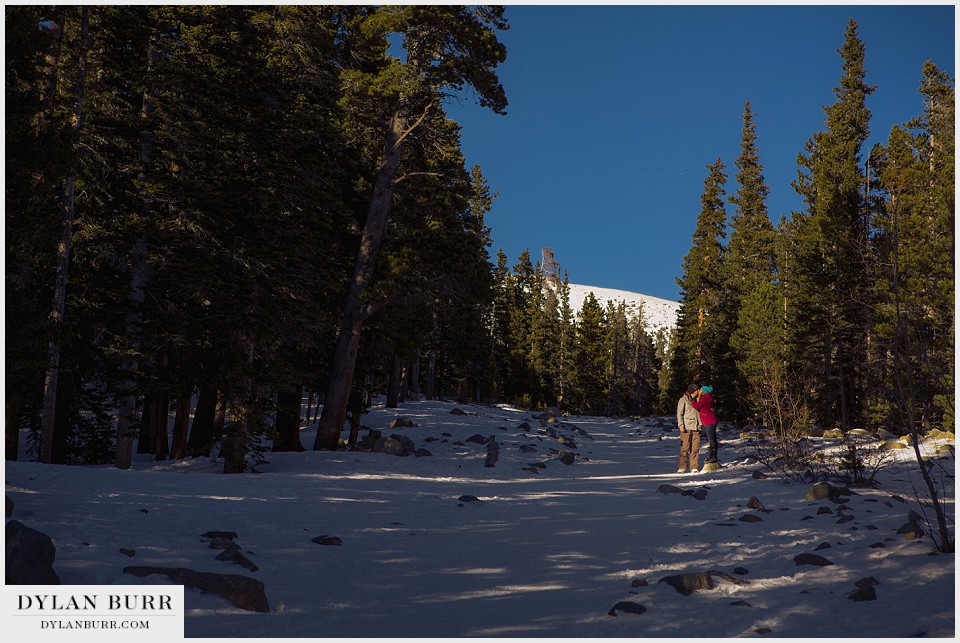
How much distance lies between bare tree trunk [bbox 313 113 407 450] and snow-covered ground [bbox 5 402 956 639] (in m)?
4.37

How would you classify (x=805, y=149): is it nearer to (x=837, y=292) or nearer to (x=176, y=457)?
(x=837, y=292)

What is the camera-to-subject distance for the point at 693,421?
552 inches

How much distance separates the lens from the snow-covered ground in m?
4.41

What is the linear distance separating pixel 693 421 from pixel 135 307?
13.3 m

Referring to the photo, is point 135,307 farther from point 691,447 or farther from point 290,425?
point 691,447

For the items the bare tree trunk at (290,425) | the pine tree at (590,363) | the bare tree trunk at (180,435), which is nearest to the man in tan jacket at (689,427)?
the bare tree trunk at (290,425)

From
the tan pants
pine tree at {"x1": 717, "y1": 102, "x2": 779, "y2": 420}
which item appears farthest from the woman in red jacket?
pine tree at {"x1": 717, "y1": 102, "x2": 779, "y2": 420}

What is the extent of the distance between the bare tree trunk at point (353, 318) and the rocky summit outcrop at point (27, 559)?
11791 mm

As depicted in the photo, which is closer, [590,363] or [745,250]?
[745,250]

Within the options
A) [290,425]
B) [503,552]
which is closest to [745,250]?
[290,425]

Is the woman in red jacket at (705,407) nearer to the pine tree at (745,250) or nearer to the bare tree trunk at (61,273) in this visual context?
the bare tree trunk at (61,273)

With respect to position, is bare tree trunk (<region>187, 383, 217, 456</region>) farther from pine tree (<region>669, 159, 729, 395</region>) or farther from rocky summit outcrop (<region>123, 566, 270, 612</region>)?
pine tree (<region>669, 159, 729, 395</region>)

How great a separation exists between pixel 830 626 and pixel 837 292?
94.7ft

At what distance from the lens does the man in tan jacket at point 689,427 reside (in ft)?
46.1
